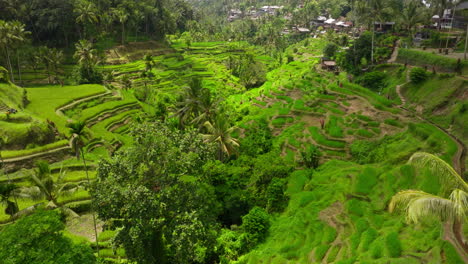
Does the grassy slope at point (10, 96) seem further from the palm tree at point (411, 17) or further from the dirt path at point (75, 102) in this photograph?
the palm tree at point (411, 17)

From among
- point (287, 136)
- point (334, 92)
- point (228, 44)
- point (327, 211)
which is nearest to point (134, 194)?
point (327, 211)

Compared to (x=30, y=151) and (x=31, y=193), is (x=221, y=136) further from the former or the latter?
(x=30, y=151)

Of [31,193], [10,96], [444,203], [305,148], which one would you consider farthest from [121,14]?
[444,203]

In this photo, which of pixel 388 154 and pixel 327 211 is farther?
pixel 388 154

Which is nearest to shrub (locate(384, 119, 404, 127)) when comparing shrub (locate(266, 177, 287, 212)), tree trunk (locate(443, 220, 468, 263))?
shrub (locate(266, 177, 287, 212))

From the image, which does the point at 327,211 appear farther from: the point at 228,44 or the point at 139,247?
the point at 228,44

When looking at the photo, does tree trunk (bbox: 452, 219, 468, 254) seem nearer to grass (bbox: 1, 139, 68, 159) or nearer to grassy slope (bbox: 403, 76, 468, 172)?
grassy slope (bbox: 403, 76, 468, 172)
